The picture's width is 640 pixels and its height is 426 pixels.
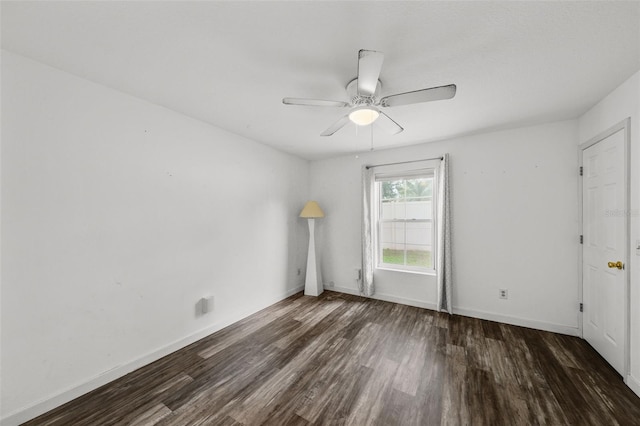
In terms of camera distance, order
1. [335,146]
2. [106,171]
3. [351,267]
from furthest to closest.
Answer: [351,267], [335,146], [106,171]

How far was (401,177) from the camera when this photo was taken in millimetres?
3795

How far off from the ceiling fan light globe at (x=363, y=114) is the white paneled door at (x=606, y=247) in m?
2.09

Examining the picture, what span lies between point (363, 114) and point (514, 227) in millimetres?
2552

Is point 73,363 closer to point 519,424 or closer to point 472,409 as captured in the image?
point 472,409

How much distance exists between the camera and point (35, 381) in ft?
5.32

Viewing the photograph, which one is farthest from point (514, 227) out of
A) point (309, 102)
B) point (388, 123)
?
point (309, 102)

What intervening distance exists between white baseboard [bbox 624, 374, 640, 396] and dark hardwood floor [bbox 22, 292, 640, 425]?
2.2 inches

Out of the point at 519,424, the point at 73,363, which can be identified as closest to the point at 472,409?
the point at 519,424

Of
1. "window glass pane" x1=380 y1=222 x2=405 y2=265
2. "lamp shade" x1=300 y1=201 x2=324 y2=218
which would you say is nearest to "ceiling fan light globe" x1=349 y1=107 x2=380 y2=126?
"lamp shade" x1=300 y1=201 x2=324 y2=218

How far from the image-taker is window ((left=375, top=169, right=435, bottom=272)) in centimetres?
361

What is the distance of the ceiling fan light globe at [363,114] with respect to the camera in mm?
1775

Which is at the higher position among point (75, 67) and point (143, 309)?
point (75, 67)

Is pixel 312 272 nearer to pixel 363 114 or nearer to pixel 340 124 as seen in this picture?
pixel 340 124

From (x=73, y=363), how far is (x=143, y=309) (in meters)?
0.52
